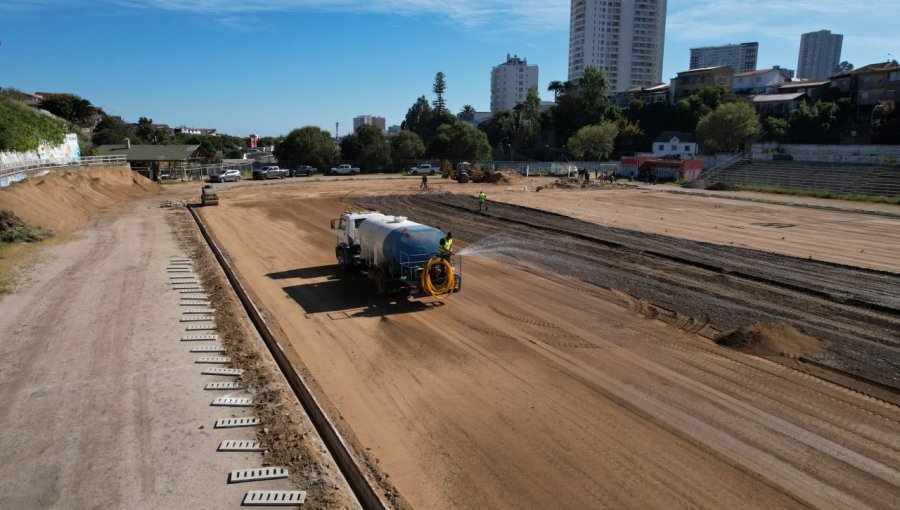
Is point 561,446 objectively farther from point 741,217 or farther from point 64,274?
point 741,217

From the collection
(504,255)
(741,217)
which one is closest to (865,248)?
(741,217)

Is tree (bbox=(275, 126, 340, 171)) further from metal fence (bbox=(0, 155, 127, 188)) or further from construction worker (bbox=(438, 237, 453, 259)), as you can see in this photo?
construction worker (bbox=(438, 237, 453, 259))

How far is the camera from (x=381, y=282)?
16938 mm

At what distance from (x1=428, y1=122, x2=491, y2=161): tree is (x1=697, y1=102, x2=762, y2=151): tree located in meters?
33.4

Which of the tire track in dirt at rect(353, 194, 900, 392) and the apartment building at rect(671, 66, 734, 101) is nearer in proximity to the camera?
the tire track in dirt at rect(353, 194, 900, 392)

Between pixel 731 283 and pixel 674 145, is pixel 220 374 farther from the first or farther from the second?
pixel 674 145

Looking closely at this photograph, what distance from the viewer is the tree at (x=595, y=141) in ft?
301

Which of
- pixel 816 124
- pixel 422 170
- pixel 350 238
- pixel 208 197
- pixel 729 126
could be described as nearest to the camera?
pixel 350 238

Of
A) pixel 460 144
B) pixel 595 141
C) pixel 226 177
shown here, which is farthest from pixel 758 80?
pixel 226 177

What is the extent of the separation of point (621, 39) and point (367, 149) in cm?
12338

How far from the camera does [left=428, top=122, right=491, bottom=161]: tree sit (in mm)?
86375

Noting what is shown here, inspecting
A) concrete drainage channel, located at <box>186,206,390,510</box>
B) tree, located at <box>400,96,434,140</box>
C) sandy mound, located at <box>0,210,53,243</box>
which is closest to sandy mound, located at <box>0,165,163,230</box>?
sandy mound, located at <box>0,210,53,243</box>

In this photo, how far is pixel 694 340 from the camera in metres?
13.9

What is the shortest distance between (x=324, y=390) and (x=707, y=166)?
248 feet
